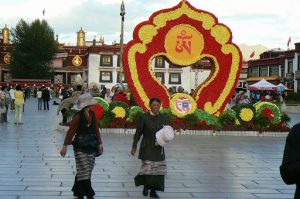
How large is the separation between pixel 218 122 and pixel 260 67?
56501 millimetres

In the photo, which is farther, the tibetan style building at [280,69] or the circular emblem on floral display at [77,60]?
the circular emblem on floral display at [77,60]

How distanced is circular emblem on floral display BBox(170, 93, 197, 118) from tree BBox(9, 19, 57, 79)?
49716mm

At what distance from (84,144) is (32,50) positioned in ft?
199

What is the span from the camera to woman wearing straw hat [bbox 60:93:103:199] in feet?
24.1

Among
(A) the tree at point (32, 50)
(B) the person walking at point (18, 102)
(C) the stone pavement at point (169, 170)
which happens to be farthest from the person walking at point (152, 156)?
(A) the tree at point (32, 50)

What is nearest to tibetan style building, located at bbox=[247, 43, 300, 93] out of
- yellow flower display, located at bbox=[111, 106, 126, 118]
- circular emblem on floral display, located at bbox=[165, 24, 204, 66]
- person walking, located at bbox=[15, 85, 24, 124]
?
circular emblem on floral display, located at bbox=[165, 24, 204, 66]

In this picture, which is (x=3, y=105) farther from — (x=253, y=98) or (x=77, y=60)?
(x=77, y=60)

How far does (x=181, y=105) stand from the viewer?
62.1 feet

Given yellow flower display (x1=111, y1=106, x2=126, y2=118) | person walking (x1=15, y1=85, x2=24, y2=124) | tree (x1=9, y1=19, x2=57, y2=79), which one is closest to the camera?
yellow flower display (x1=111, y1=106, x2=126, y2=118)

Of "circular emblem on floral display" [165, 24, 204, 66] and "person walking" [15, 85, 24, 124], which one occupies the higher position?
"circular emblem on floral display" [165, 24, 204, 66]

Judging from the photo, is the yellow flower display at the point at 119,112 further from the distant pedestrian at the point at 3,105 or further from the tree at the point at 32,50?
the tree at the point at 32,50

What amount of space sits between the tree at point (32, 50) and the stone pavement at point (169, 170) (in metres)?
52.0

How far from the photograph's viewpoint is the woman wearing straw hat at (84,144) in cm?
733

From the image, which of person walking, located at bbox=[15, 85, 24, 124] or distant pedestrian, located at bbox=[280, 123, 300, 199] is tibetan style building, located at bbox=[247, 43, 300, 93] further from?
distant pedestrian, located at bbox=[280, 123, 300, 199]
